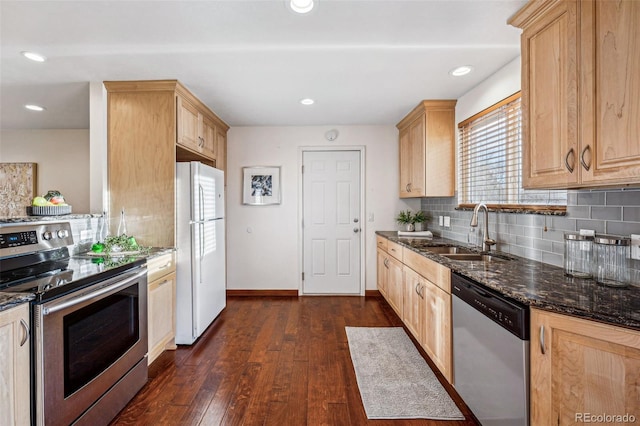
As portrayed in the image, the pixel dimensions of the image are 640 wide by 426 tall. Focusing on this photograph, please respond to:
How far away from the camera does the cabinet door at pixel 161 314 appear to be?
2.33 metres

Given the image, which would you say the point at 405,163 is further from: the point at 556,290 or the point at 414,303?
the point at 556,290

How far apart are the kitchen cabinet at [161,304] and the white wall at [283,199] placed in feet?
5.24

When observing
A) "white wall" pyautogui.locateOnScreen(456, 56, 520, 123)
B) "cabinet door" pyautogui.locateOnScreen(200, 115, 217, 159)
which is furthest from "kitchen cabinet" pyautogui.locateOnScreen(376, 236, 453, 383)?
"cabinet door" pyautogui.locateOnScreen(200, 115, 217, 159)

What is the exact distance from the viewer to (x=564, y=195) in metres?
1.90

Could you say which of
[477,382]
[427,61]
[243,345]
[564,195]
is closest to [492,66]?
[427,61]

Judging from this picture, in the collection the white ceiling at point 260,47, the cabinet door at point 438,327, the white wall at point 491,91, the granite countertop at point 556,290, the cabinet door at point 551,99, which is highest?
the white ceiling at point 260,47

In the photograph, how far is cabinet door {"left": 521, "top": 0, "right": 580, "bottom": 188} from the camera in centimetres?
Result: 141

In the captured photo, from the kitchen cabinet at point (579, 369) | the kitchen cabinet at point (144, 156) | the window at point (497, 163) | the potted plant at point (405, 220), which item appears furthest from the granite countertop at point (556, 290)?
the kitchen cabinet at point (144, 156)

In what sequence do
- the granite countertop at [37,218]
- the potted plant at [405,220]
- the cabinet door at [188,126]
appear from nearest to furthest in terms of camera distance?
the granite countertop at [37,218] → the cabinet door at [188,126] → the potted plant at [405,220]

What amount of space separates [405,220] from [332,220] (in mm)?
972

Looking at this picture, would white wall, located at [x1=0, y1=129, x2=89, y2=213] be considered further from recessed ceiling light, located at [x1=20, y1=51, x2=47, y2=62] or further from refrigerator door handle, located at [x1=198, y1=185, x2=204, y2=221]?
refrigerator door handle, located at [x1=198, y1=185, x2=204, y2=221]

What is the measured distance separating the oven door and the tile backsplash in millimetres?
2658

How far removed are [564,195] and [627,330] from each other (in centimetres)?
109

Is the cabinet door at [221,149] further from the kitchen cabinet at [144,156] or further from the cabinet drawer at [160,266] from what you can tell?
the cabinet drawer at [160,266]
